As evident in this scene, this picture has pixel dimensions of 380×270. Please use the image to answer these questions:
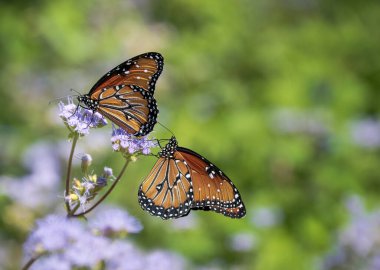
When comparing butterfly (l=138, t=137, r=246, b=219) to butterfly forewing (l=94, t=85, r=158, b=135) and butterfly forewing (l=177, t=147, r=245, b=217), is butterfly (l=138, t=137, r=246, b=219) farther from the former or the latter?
butterfly forewing (l=94, t=85, r=158, b=135)

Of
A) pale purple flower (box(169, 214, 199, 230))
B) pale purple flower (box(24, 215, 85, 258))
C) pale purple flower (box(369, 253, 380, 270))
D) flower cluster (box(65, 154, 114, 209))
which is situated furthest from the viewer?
pale purple flower (box(169, 214, 199, 230))

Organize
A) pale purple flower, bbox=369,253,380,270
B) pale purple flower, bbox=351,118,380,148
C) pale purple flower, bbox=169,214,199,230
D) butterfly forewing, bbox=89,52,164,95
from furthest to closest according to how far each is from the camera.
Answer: pale purple flower, bbox=351,118,380,148
pale purple flower, bbox=169,214,199,230
pale purple flower, bbox=369,253,380,270
butterfly forewing, bbox=89,52,164,95

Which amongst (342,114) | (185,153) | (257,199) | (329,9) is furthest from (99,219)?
(329,9)

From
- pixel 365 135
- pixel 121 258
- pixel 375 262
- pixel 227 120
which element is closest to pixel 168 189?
pixel 121 258

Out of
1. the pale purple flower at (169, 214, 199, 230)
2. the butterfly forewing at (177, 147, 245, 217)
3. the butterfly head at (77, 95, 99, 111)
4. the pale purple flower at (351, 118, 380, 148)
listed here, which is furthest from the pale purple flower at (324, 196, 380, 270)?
the butterfly head at (77, 95, 99, 111)

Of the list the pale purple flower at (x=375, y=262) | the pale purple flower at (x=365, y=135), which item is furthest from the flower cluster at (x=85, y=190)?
the pale purple flower at (x=365, y=135)

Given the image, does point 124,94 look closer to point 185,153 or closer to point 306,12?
point 185,153
